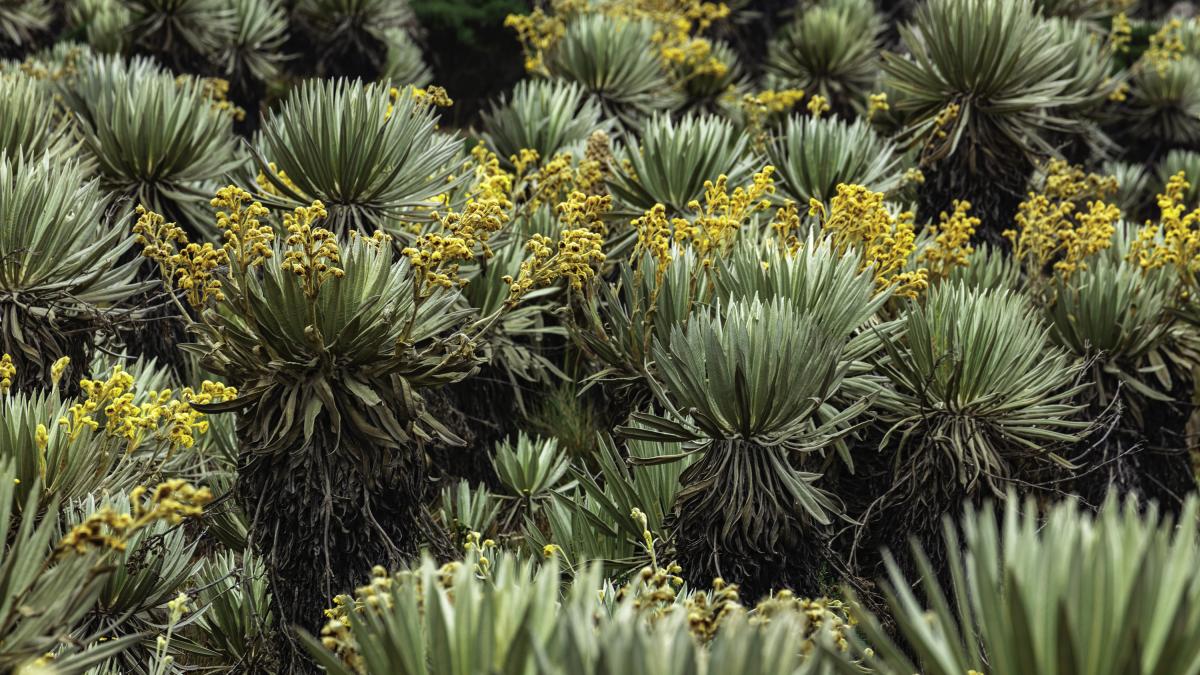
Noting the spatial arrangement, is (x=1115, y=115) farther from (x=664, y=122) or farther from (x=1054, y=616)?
(x=1054, y=616)

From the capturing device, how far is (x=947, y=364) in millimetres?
5438

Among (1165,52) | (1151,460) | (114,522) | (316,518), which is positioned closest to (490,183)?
(316,518)

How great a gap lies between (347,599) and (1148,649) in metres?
1.76

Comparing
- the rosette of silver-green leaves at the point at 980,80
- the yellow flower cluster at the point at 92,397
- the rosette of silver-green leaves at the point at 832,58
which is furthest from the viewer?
the rosette of silver-green leaves at the point at 832,58

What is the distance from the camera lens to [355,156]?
5.71 meters

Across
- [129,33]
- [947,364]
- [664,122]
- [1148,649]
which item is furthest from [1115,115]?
[1148,649]

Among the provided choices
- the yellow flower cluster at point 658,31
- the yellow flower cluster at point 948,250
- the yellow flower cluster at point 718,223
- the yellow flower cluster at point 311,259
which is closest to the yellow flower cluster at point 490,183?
the yellow flower cluster at point 718,223

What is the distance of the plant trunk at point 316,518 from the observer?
4609 mm

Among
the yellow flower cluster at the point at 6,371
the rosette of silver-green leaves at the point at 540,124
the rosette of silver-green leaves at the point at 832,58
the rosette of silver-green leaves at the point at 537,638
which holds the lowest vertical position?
the rosette of silver-green leaves at the point at 537,638

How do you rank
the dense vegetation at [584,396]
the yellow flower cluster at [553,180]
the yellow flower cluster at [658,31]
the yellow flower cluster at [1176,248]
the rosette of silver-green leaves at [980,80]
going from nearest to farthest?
the dense vegetation at [584,396] < the yellow flower cluster at [1176,248] < the yellow flower cluster at [553,180] < the rosette of silver-green leaves at [980,80] < the yellow flower cluster at [658,31]

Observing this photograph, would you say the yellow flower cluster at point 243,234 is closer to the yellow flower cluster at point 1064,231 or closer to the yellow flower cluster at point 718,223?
the yellow flower cluster at point 718,223

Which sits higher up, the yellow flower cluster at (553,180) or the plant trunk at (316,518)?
the yellow flower cluster at (553,180)

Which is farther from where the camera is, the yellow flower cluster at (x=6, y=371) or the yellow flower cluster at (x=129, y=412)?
the yellow flower cluster at (x=6, y=371)

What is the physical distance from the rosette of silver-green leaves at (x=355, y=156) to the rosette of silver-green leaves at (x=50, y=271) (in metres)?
0.80
